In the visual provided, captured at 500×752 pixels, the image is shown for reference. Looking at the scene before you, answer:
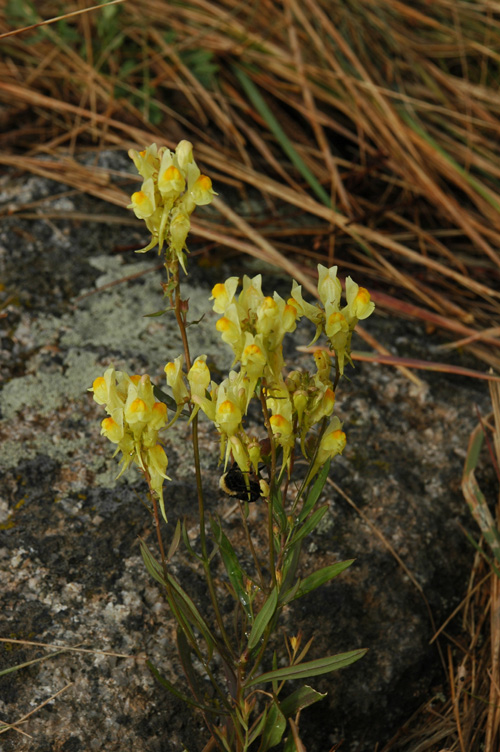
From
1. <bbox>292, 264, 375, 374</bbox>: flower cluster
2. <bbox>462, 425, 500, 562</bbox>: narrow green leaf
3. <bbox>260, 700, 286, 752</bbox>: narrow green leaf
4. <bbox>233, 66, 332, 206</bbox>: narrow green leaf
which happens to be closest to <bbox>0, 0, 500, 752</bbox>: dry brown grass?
<bbox>233, 66, 332, 206</bbox>: narrow green leaf

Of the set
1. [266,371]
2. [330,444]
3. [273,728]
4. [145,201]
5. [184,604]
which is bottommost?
[273,728]

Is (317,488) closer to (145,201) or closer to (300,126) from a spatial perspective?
(145,201)

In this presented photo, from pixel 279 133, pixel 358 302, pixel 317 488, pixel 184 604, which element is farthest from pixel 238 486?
pixel 279 133

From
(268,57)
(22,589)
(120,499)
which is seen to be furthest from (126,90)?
(22,589)

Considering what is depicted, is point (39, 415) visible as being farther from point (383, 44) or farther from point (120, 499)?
point (383, 44)

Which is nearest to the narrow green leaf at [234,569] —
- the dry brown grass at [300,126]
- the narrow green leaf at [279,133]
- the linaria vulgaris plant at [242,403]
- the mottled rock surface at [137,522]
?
the linaria vulgaris plant at [242,403]

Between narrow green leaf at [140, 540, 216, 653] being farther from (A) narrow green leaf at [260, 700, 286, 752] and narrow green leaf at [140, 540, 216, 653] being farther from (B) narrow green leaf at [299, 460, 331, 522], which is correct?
(B) narrow green leaf at [299, 460, 331, 522]
